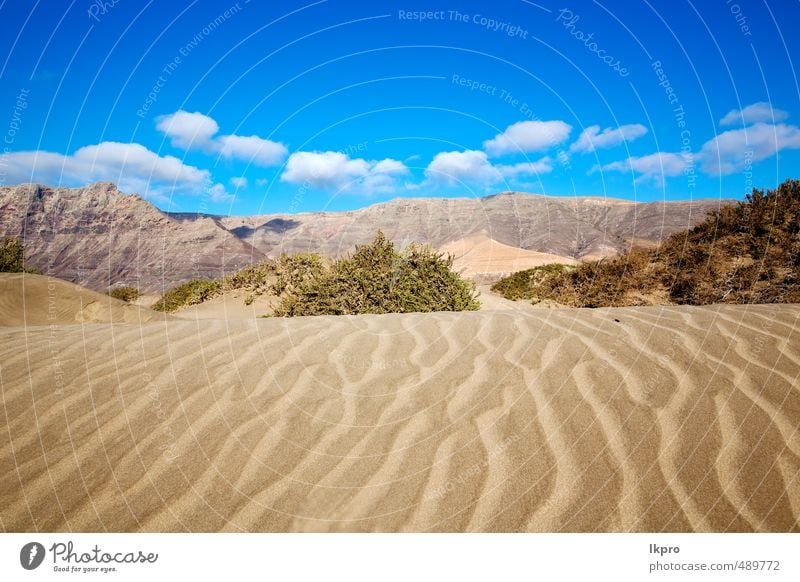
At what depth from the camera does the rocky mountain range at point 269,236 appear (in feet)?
94.1

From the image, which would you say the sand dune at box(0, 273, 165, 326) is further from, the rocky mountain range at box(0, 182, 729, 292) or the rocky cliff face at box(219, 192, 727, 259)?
the rocky cliff face at box(219, 192, 727, 259)

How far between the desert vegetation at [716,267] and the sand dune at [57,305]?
942cm

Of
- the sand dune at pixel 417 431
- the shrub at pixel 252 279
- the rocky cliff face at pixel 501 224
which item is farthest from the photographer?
the rocky cliff face at pixel 501 224

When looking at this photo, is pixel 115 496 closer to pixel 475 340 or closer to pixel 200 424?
pixel 200 424

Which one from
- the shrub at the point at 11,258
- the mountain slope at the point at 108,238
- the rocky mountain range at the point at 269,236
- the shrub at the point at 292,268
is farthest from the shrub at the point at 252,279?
the mountain slope at the point at 108,238

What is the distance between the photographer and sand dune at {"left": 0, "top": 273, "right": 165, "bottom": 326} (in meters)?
7.40

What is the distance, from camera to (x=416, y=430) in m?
2.80

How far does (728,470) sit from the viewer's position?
7.61 feet

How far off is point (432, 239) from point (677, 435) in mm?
38138

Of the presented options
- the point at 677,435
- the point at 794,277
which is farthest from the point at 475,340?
the point at 794,277

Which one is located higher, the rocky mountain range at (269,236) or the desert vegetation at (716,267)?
the rocky mountain range at (269,236)

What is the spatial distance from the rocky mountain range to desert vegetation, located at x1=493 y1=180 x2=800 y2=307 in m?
10.4

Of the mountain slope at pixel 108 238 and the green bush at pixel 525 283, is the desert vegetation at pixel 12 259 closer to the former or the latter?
the mountain slope at pixel 108 238

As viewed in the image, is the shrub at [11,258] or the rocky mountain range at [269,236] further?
the rocky mountain range at [269,236]
